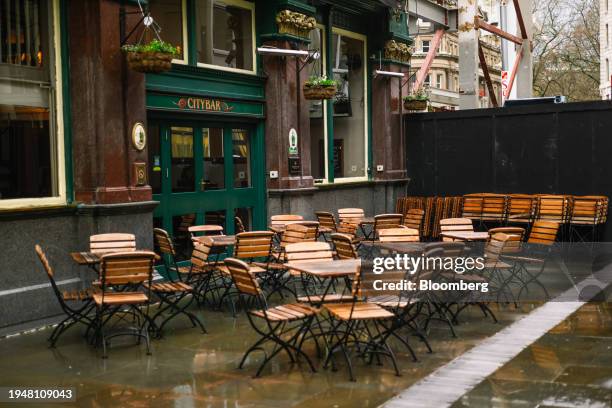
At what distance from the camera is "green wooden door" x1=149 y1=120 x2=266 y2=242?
12805 millimetres

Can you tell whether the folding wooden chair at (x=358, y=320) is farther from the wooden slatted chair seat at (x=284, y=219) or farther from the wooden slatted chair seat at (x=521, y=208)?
the wooden slatted chair seat at (x=521, y=208)

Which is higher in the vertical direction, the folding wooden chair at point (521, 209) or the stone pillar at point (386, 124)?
the stone pillar at point (386, 124)

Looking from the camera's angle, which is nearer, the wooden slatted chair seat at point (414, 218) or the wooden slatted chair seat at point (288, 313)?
the wooden slatted chair seat at point (288, 313)

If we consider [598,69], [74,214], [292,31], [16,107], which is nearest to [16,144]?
[16,107]

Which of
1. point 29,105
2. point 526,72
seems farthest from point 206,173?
point 526,72

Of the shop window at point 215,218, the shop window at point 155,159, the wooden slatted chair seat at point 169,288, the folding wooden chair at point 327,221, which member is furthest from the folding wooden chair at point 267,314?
the folding wooden chair at point 327,221

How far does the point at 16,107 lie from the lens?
10.5 m

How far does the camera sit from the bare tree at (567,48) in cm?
5878

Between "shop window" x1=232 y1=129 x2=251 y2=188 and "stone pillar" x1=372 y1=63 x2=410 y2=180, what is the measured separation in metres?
4.99

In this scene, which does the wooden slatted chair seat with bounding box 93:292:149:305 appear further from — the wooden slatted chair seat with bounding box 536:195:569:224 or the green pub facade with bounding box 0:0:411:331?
the wooden slatted chair seat with bounding box 536:195:569:224

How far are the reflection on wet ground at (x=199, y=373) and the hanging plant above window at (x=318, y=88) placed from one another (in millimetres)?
6612

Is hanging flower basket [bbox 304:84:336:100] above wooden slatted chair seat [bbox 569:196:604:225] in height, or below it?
above

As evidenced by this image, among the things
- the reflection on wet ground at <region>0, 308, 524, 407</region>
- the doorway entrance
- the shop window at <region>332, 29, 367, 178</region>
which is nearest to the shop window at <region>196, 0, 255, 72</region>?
the doorway entrance

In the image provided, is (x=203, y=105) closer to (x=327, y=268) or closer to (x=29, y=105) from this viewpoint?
(x=29, y=105)
